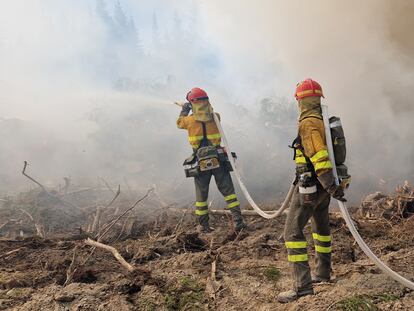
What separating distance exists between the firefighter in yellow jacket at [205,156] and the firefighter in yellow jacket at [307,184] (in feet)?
7.39

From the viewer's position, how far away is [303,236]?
3.38 m

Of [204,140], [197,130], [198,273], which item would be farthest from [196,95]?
[198,273]

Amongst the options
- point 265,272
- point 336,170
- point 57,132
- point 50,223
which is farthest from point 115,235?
point 57,132

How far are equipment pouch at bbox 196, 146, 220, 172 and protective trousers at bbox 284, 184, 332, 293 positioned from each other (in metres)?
2.26

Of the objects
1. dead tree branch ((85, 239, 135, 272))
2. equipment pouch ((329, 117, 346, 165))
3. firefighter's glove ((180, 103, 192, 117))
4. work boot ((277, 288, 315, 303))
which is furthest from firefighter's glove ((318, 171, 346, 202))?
firefighter's glove ((180, 103, 192, 117))

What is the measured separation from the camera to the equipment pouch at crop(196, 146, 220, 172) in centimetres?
566

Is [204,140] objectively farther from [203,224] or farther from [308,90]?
[308,90]

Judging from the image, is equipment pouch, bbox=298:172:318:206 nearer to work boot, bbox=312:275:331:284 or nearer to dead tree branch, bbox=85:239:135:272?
work boot, bbox=312:275:331:284

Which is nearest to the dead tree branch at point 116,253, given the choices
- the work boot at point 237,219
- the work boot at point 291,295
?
the work boot at point 291,295

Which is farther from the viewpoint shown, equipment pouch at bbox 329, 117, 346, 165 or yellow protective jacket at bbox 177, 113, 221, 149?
yellow protective jacket at bbox 177, 113, 221, 149

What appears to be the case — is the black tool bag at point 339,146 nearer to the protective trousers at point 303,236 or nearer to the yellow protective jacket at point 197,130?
the protective trousers at point 303,236

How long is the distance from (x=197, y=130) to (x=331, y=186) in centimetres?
300

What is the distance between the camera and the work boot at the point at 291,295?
3.14m

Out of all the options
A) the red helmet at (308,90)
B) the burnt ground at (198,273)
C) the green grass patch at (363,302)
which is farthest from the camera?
the red helmet at (308,90)
